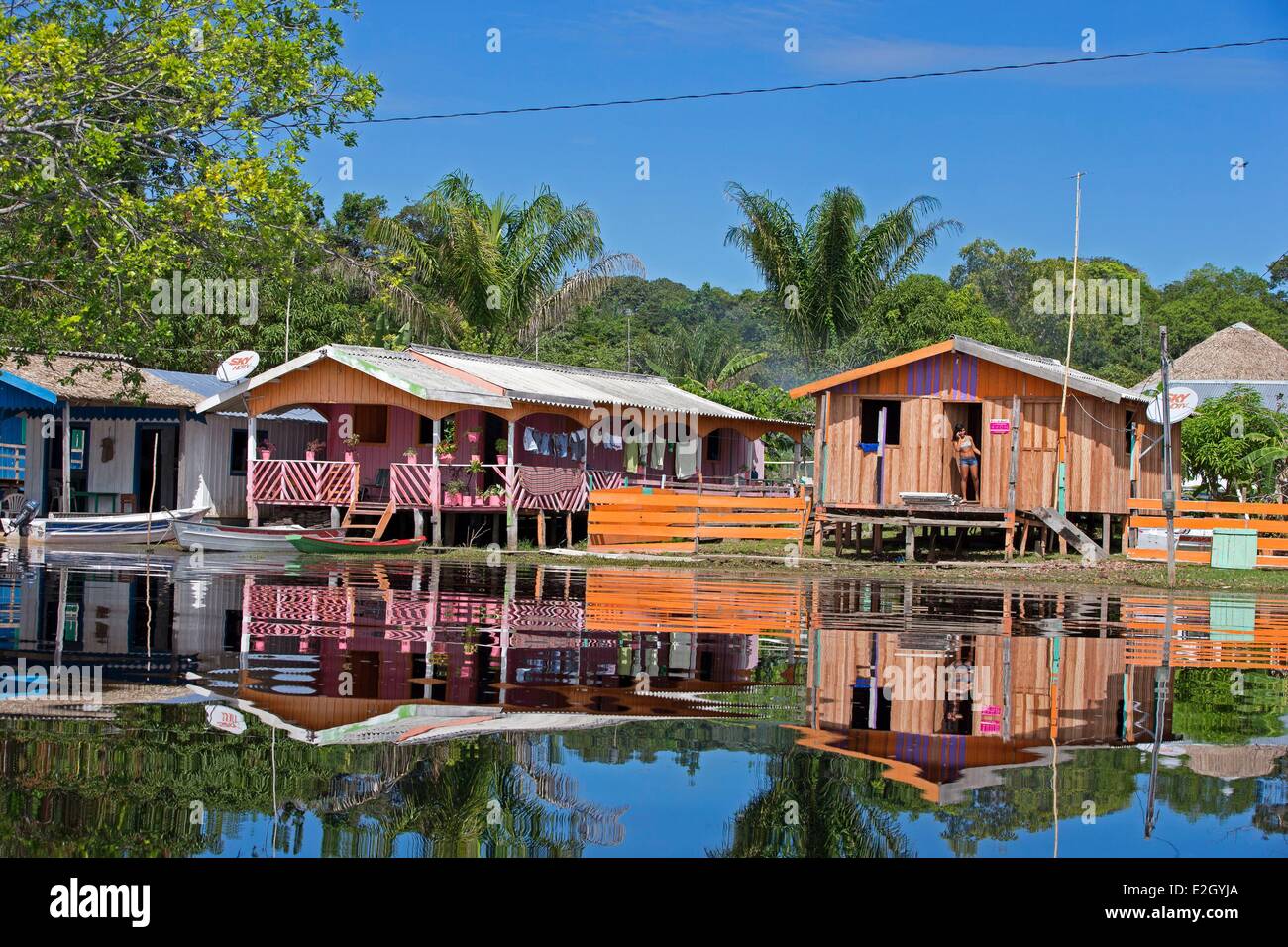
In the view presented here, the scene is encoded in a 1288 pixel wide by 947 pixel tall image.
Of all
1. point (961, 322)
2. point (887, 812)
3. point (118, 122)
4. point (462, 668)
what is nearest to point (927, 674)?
point (462, 668)

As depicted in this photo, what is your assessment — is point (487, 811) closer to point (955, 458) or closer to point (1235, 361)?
point (955, 458)

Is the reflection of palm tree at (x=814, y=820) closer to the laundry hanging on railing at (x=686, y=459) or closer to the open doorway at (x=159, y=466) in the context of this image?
the open doorway at (x=159, y=466)

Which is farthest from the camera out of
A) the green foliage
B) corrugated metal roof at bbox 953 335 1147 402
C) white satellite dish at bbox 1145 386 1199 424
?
corrugated metal roof at bbox 953 335 1147 402

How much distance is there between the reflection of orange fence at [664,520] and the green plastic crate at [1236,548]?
25.8 feet

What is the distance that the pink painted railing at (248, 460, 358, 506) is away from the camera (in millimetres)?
32062

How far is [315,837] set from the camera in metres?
6.50

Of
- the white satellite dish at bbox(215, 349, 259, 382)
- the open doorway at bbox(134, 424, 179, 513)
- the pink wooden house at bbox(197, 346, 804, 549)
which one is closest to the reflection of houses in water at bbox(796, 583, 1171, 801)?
the pink wooden house at bbox(197, 346, 804, 549)

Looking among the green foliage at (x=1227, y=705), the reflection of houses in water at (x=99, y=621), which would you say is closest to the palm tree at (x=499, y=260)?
the reflection of houses in water at (x=99, y=621)

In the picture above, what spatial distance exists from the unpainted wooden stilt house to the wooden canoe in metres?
8.57

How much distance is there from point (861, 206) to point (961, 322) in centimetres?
1098

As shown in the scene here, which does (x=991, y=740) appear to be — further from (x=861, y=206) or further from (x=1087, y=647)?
(x=861, y=206)

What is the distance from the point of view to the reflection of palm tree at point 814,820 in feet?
21.5

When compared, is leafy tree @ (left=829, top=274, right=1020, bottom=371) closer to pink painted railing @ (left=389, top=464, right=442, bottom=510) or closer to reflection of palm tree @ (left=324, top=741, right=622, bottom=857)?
pink painted railing @ (left=389, top=464, right=442, bottom=510)

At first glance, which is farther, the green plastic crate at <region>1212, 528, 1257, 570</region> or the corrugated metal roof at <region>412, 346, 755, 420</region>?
the corrugated metal roof at <region>412, 346, 755, 420</region>
